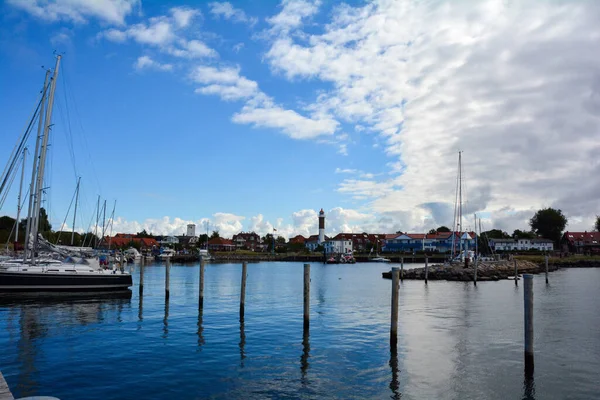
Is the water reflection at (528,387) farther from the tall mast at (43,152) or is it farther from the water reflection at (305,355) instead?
the tall mast at (43,152)

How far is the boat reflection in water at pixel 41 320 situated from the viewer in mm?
16188

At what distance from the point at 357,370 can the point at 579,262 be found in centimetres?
13083

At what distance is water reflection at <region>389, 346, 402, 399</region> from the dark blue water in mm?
69

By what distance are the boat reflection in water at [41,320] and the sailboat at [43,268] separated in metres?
0.80

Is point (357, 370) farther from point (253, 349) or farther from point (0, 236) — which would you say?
point (0, 236)

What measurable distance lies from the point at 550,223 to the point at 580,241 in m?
12.9

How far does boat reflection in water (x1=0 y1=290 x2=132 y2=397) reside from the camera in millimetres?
16188

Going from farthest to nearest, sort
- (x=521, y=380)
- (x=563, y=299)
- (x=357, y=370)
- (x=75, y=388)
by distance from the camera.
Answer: (x=563, y=299), (x=357, y=370), (x=521, y=380), (x=75, y=388)

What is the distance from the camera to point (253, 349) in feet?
68.0

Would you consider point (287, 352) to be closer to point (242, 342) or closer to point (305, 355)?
point (305, 355)

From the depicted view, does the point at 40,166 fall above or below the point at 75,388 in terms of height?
above

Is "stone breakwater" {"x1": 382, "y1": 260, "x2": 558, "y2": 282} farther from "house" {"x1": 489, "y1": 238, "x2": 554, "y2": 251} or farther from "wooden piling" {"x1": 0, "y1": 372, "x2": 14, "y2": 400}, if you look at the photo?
"house" {"x1": 489, "y1": 238, "x2": 554, "y2": 251}

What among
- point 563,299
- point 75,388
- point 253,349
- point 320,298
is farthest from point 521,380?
point 563,299

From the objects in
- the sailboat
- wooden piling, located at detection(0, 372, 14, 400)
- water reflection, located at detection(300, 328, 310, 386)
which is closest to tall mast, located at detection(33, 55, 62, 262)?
the sailboat
